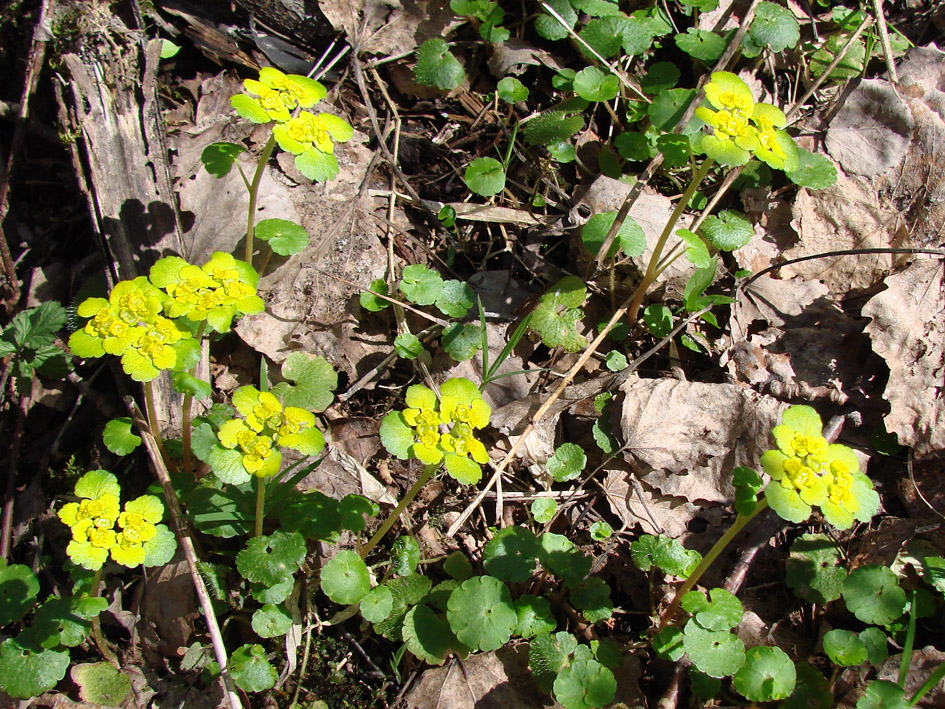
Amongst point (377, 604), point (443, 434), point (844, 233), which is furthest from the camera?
point (844, 233)

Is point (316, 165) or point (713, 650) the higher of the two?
point (316, 165)

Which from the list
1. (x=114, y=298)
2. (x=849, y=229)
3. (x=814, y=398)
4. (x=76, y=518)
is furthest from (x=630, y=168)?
(x=76, y=518)

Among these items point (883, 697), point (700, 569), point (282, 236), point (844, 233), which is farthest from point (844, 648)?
point (282, 236)

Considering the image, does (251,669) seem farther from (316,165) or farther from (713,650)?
(316,165)

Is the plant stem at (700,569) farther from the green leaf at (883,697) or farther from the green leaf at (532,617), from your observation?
the green leaf at (883,697)

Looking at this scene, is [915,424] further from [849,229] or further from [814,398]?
[849,229]

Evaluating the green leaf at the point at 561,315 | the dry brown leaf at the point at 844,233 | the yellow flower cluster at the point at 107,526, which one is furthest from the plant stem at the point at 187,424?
the dry brown leaf at the point at 844,233
